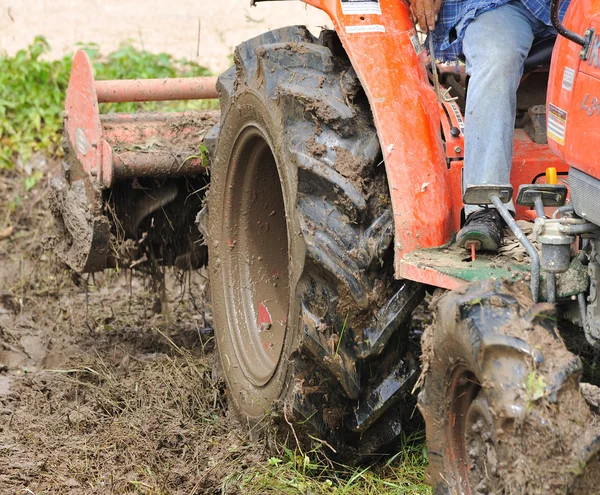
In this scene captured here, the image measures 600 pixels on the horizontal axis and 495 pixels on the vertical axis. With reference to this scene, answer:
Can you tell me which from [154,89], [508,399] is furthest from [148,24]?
[508,399]

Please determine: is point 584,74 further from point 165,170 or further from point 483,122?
point 165,170

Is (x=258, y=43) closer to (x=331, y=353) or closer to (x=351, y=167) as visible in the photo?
(x=351, y=167)

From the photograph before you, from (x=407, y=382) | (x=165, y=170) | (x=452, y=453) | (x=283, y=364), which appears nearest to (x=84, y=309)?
(x=165, y=170)

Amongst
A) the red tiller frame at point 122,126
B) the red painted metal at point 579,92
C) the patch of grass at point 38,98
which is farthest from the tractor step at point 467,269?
the patch of grass at point 38,98

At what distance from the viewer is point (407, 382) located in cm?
314

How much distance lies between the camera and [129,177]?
14.0ft

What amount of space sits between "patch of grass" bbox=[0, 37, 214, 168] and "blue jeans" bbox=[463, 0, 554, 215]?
12.2ft

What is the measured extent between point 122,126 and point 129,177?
0.26 metres

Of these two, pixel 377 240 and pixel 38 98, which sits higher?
pixel 377 240

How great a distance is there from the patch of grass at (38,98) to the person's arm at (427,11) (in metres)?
3.42

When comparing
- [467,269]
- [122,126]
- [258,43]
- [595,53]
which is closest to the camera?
[595,53]

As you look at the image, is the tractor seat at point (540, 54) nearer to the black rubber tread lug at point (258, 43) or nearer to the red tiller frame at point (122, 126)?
the black rubber tread lug at point (258, 43)

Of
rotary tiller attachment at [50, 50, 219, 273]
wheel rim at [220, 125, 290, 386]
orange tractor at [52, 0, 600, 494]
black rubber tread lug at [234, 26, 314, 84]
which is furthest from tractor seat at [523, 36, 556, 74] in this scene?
rotary tiller attachment at [50, 50, 219, 273]

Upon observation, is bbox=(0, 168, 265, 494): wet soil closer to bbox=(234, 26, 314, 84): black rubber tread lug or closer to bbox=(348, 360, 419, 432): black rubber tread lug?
bbox=(348, 360, 419, 432): black rubber tread lug
